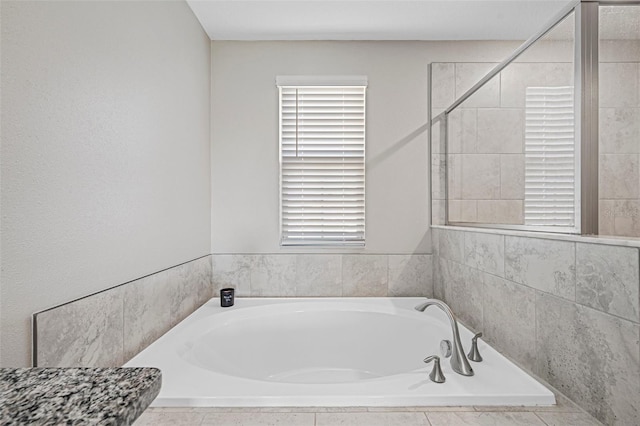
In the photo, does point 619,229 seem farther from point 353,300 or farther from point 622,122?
point 353,300

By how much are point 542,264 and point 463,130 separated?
1.21 metres

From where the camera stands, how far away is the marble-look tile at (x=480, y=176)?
6.33 ft

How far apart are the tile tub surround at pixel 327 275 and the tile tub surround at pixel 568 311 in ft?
2.33

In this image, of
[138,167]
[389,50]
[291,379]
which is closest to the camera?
[138,167]

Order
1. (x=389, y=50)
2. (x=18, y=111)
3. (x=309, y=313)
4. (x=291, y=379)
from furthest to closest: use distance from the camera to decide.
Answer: (x=389, y=50)
(x=309, y=313)
(x=291, y=379)
(x=18, y=111)

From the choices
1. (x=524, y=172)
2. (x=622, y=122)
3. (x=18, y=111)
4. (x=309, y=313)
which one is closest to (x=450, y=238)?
(x=524, y=172)

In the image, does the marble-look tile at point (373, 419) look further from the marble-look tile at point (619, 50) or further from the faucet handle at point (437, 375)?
the marble-look tile at point (619, 50)

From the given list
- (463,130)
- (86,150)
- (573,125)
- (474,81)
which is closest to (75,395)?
(86,150)

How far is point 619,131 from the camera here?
3.97 ft

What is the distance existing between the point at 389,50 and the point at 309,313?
1977 mm

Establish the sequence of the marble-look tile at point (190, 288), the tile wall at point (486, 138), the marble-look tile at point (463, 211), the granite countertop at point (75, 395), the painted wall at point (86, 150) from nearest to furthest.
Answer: the granite countertop at point (75, 395)
the painted wall at point (86, 150)
the tile wall at point (486, 138)
the marble-look tile at point (190, 288)
the marble-look tile at point (463, 211)

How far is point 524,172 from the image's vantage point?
5.33ft

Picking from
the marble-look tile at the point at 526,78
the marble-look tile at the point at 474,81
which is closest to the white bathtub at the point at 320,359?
the marble-look tile at the point at 526,78

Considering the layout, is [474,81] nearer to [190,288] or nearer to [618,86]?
[618,86]
